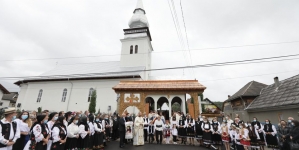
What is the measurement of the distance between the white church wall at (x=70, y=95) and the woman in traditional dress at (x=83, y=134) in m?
14.7

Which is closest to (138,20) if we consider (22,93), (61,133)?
(22,93)

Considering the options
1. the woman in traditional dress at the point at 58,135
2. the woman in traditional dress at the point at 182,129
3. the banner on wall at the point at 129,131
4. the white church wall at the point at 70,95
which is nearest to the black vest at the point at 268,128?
the woman in traditional dress at the point at 182,129

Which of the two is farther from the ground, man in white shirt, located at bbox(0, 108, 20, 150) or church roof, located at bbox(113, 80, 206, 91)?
church roof, located at bbox(113, 80, 206, 91)

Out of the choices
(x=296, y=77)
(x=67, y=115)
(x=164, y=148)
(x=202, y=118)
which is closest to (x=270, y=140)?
(x=202, y=118)

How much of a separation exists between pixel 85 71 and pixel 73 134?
23040mm

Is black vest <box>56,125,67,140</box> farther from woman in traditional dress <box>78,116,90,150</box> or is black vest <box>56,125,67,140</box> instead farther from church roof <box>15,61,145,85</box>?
church roof <box>15,61,145,85</box>

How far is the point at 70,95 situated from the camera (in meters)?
22.9

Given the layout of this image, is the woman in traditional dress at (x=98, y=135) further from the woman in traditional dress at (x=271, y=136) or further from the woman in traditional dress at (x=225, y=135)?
the woman in traditional dress at (x=271, y=136)

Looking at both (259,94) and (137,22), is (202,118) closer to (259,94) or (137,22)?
(259,94)

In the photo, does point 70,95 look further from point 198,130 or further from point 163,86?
point 198,130

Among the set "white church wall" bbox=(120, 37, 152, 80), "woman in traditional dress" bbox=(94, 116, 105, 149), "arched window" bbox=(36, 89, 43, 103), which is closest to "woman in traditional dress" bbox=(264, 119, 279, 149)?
"woman in traditional dress" bbox=(94, 116, 105, 149)

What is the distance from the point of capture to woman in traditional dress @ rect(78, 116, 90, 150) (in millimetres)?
6156

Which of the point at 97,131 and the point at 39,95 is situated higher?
the point at 39,95

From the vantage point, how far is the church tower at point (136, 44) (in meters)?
25.6
